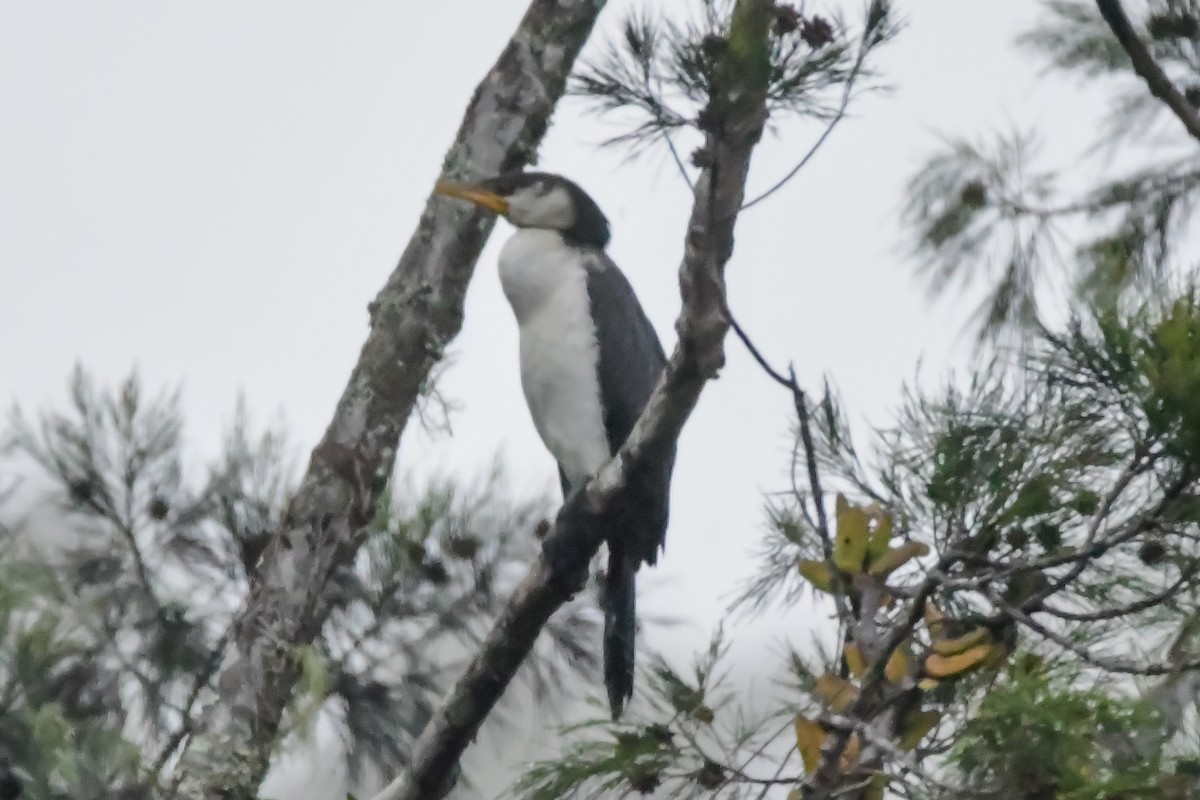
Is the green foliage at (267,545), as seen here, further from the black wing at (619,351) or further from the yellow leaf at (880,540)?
the yellow leaf at (880,540)

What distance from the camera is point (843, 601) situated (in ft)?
3.40

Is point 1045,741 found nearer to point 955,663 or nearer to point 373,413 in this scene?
point 955,663

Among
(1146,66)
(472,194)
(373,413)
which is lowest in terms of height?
(373,413)

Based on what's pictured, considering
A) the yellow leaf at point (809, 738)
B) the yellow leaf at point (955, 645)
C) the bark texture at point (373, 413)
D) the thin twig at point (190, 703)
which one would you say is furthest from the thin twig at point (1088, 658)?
the bark texture at point (373, 413)

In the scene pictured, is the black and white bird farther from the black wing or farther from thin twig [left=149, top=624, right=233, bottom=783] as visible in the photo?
thin twig [left=149, top=624, right=233, bottom=783]

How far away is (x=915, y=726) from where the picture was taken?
3.25ft

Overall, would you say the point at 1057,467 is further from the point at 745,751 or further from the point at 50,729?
the point at 50,729

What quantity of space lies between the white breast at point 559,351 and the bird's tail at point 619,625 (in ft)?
0.96

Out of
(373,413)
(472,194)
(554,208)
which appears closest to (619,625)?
(373,413)

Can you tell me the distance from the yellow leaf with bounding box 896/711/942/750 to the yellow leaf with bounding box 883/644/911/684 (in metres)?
0.03

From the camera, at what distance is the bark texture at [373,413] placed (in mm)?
1595

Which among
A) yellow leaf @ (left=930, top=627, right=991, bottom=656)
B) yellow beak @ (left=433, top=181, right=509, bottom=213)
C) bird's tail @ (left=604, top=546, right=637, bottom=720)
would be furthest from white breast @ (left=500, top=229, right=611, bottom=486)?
yellow leaf @ (left=930, top=627, right=991, bottom=656)

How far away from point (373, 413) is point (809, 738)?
972mm

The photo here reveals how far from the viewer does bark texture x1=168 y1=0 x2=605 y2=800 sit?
62.8 inches
